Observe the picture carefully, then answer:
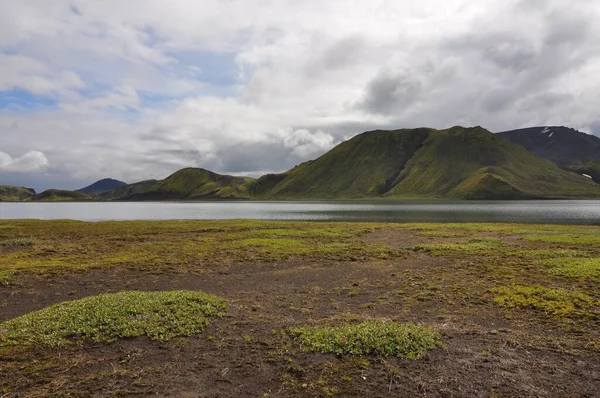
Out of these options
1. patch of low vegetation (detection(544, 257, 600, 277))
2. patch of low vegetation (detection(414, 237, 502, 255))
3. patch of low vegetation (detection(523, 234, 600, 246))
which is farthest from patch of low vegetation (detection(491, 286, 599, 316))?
patch of low vegetation (detection(523, 234, 600, 246))

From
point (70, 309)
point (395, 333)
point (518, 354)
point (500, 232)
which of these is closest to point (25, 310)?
point (70, 309)

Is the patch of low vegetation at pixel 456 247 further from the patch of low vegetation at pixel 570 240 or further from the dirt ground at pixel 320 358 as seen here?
the dirt ground at pixel 320 358

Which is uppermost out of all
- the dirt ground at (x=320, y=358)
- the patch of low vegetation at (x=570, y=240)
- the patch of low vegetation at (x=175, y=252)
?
the patch of low vegetation at (x=570, y=240)

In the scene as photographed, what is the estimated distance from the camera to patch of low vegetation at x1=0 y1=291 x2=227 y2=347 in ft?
56.5

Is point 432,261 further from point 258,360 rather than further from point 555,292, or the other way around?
point 258,360

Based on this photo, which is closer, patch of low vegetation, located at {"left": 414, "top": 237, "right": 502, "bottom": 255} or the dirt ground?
the dirt ground

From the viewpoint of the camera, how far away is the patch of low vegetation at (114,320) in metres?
17.2

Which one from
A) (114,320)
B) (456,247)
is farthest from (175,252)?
(456,247)

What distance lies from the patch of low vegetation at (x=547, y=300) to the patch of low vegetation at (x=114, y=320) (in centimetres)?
1846

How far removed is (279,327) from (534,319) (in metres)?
14.2

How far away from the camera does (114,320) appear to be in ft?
61.5

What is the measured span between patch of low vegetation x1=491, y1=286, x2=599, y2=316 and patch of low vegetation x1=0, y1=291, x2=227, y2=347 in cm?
1846

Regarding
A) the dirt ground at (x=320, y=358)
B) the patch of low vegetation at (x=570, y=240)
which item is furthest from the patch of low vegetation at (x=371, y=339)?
the patch of low vegetation at (x=570, y=240)

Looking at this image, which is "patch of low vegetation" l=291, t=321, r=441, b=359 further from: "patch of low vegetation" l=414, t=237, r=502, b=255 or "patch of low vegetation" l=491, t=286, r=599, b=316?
"patch of low vegetation" l=414, t=237, r=502, b=255
